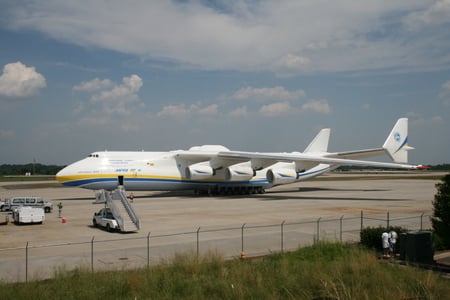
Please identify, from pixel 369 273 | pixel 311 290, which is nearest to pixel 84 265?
pixel 311 290

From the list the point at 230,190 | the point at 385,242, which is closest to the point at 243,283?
the point at 385,242

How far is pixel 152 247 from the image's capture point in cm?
1559

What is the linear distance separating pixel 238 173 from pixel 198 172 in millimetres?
3561

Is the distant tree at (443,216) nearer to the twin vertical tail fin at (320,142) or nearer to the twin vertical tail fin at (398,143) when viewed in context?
the twin vertical tail fin at (398,143)

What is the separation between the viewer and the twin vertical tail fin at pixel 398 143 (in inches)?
1559

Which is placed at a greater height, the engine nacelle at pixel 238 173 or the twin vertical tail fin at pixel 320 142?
the twin vertical tail fin at pixel 320 142

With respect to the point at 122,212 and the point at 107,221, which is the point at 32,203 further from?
the point at 107,221

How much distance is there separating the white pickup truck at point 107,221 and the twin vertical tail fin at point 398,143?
26765mm

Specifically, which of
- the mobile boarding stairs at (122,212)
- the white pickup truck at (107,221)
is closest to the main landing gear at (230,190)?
the mobile boarding stairs at (122,212)

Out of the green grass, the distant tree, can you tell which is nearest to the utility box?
the green grass

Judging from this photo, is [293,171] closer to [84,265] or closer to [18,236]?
[18,236]

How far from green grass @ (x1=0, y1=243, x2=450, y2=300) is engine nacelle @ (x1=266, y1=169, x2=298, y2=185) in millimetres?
26930

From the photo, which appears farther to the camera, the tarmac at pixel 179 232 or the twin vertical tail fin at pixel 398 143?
the twin vertical tail fin at pixel 398 143

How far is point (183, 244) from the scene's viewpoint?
52.9 ft
